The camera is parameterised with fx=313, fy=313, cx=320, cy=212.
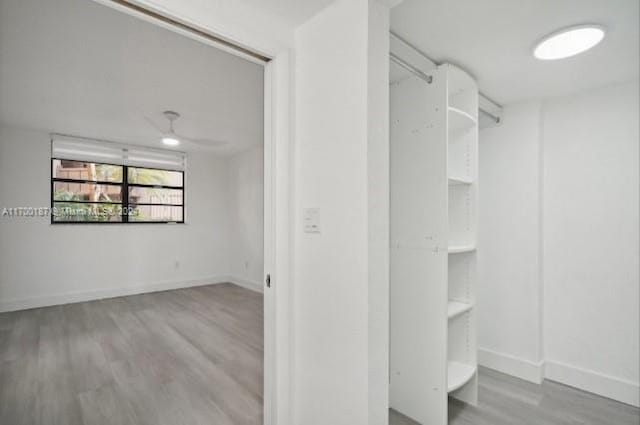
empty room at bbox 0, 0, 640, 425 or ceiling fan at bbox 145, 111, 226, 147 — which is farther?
ceiling fan at bbox 145, 111, 226, 147

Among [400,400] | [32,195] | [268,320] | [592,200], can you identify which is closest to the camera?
[268,320]

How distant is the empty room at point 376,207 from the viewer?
1.39 m

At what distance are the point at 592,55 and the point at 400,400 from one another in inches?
95.6

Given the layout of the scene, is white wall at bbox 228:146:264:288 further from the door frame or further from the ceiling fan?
the door frame

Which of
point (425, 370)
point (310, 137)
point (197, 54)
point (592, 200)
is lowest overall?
point (425, 370)

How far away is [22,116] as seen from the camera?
12.1 ft

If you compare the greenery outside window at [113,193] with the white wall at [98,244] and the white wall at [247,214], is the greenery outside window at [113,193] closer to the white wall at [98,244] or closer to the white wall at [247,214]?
the white wall at [98,244]

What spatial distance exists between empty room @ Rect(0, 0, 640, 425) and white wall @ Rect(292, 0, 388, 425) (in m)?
0.01

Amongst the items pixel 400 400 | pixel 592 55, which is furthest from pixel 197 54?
pixel 400 400

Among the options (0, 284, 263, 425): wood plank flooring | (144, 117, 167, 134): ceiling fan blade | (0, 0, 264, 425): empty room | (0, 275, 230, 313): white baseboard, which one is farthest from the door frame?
(0, 275, 230, 313): white baseboard

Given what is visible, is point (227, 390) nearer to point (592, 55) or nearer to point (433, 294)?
point (433, 294)

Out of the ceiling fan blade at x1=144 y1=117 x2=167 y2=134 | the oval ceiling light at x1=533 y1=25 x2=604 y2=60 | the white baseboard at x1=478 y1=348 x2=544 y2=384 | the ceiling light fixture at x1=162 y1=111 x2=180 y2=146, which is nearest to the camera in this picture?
the oval ceiling light at x1=533 y1=25 x2=604 y2=60

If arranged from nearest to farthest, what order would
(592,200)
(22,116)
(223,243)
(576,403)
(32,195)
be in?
(576,403), (592,200), (22,116), (32,195), (223,243)

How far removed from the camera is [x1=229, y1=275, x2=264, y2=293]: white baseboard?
533 centimetres
